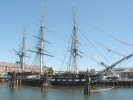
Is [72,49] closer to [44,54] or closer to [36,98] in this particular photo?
[44,54]

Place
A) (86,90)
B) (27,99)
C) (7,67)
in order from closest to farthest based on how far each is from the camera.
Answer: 1. (27,99)
2. (86,90)
3. (7,67)

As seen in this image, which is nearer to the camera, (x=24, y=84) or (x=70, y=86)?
(x=70, y=86)

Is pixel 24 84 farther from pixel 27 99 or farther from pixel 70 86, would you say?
pixel 27 99

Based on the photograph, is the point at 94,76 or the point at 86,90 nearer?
the point at 86,90

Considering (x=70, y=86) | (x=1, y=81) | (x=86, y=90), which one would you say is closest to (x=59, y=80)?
(x=70, y=86)

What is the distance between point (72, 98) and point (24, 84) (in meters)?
35.3

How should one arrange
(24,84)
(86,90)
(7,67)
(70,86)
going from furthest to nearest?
(7,67) < (24,84) < (70,86) < (86,90)

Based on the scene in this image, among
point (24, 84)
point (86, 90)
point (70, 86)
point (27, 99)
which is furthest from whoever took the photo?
point (24, 84)

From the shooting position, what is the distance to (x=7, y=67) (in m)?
155

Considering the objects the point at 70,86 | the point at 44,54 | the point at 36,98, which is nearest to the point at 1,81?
the point at 44,54

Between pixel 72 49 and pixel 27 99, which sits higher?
pixel 72 49

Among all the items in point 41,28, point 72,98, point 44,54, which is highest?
point 41,28

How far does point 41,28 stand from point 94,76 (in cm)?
2906

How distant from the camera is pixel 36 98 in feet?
164
